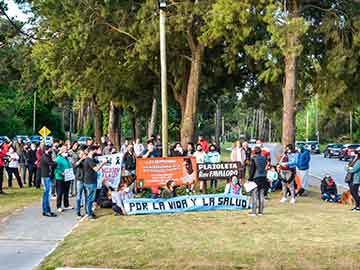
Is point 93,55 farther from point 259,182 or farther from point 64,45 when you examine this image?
point 259,182

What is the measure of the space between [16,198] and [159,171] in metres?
5.38

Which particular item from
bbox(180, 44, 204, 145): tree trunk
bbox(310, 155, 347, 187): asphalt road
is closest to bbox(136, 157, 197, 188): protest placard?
bbox(180, 44, 204, 145): tree trunk

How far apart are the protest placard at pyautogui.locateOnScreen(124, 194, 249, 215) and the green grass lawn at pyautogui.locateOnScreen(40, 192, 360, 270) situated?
1.52 feet

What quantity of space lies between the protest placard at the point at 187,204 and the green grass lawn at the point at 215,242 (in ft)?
1.52

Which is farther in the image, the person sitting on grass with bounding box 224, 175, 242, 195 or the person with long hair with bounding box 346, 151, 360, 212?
the person sitting on grass with bounding box 224, 175, 242, 195

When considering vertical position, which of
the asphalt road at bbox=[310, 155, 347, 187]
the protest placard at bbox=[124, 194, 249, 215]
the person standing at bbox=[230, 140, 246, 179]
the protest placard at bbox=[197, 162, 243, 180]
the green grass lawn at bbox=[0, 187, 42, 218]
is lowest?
the asphalt road at bbox=[310, 155, 347, 187]

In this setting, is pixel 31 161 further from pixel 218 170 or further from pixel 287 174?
pixel 287 174

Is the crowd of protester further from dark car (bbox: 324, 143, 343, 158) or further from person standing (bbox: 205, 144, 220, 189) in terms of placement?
dark car (bbox: 324, 143, 343, 158)

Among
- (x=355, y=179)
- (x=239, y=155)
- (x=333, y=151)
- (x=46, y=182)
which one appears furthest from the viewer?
(x=333, y=151)

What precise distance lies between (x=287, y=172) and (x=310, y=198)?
2.18 meters

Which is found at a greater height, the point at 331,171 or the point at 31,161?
the point at 31,161

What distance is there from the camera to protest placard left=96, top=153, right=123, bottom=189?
17645mm

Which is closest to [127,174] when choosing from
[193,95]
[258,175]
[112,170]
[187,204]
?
[112,170]

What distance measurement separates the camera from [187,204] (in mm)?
Result: 16141
